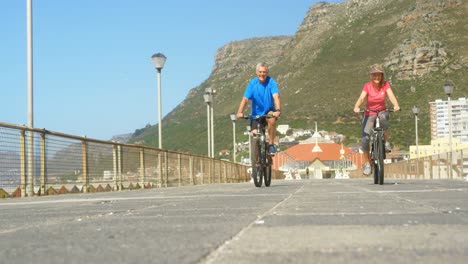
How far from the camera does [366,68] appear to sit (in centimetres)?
11700

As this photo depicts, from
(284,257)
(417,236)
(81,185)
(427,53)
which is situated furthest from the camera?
(427,53)

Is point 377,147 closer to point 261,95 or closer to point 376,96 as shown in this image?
point 376,96

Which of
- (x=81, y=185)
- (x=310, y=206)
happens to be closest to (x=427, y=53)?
(x=81, y=185)

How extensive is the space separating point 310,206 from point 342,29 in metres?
143

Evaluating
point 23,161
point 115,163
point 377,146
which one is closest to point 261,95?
point 377,146

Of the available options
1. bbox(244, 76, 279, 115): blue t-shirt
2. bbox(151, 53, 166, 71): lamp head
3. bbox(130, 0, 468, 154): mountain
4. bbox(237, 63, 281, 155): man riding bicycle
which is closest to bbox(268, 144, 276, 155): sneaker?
bbox(237, 63, 281, 155): man riding bicycle

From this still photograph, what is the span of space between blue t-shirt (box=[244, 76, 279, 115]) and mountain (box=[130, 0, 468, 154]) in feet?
284

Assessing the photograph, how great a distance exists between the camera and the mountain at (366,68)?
105 m

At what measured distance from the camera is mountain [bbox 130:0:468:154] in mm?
105200

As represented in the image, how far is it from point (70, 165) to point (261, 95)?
467 cm

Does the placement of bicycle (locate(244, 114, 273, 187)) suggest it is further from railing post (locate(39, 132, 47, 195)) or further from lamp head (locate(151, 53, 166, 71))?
lamp head (locate(151, 53, 166, 71))

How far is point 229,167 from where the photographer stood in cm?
3575

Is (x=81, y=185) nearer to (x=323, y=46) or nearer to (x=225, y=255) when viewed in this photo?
(x=225, y=255)

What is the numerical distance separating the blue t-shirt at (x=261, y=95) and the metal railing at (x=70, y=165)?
4091 millimetres
